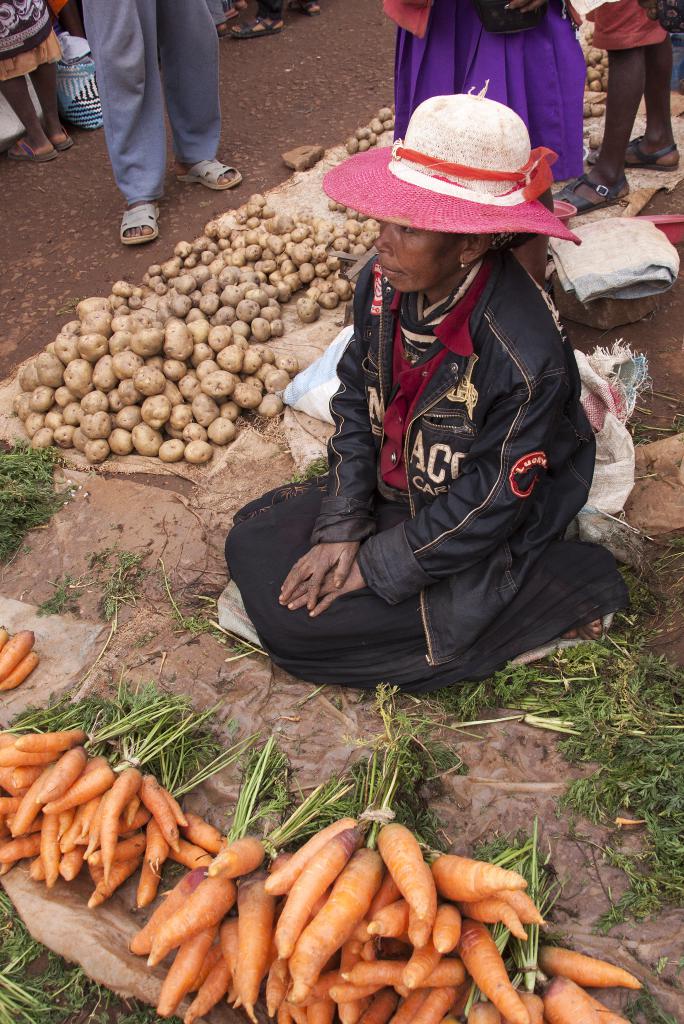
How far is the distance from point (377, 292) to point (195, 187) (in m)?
4.01

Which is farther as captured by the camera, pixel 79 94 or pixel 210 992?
pixel 79 94

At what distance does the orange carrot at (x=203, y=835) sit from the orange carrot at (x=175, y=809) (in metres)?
0.02

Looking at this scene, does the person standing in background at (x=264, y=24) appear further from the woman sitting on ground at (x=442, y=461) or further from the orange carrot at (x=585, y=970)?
the orange carrot at (x=585, y=970)

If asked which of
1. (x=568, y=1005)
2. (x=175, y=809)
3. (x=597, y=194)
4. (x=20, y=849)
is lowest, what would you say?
(x=20, y=849)

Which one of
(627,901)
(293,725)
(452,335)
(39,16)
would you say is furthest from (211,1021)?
(39,16)

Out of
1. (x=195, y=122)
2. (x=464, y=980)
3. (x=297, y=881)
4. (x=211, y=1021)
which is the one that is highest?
(x=195, y=122)

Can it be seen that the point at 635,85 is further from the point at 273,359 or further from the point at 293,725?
the point at 293,725

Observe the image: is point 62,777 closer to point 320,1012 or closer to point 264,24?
point 320,1012

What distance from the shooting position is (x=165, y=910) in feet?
7.27

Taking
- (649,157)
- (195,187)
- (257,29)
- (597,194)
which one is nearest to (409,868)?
(597,194)

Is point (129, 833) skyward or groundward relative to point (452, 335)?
groundward

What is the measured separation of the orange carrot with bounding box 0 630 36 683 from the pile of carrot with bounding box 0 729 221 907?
17.4 inches

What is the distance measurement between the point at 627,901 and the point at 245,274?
362cm

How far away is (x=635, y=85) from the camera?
176 inches
